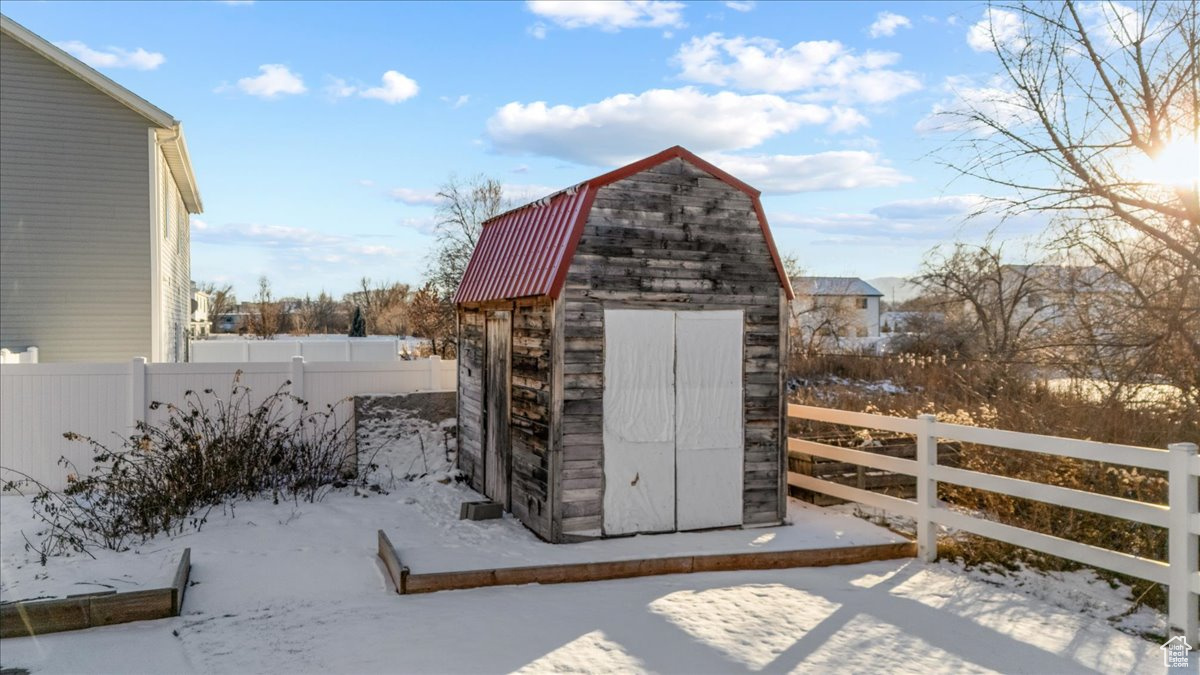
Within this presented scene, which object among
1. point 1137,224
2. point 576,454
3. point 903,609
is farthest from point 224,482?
point 1137,224

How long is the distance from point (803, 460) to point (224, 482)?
6336 mm

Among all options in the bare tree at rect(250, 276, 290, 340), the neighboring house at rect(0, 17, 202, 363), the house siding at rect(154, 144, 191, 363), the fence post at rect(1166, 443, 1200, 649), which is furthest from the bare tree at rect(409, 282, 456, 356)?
the fence post at rect(1166, 443, 1200, 649)

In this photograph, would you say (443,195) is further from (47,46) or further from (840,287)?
(840,287)

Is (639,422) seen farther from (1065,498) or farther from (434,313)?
(434,313)

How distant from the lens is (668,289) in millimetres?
7938

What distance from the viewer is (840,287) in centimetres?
5709

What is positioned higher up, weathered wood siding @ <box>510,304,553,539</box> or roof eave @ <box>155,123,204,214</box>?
roof eave @ <box>155,123,204,214</box>

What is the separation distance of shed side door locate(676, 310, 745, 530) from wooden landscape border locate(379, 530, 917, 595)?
97cm

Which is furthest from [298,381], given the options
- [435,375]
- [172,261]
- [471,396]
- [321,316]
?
[321,316]

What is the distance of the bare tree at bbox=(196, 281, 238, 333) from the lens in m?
46.6

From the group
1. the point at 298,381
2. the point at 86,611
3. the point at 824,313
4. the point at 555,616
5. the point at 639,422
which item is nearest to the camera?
the point at 86,611

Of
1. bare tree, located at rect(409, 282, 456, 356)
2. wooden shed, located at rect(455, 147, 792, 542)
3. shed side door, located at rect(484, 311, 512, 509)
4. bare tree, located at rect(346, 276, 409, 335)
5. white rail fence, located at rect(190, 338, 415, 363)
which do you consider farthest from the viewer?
bare tree, located at rect(346, 276, 409, 335)

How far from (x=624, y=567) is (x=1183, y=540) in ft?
12.4

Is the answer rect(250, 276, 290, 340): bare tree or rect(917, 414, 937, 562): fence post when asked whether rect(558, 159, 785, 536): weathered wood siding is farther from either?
rect(250, 276, 290, 340): bare tree
